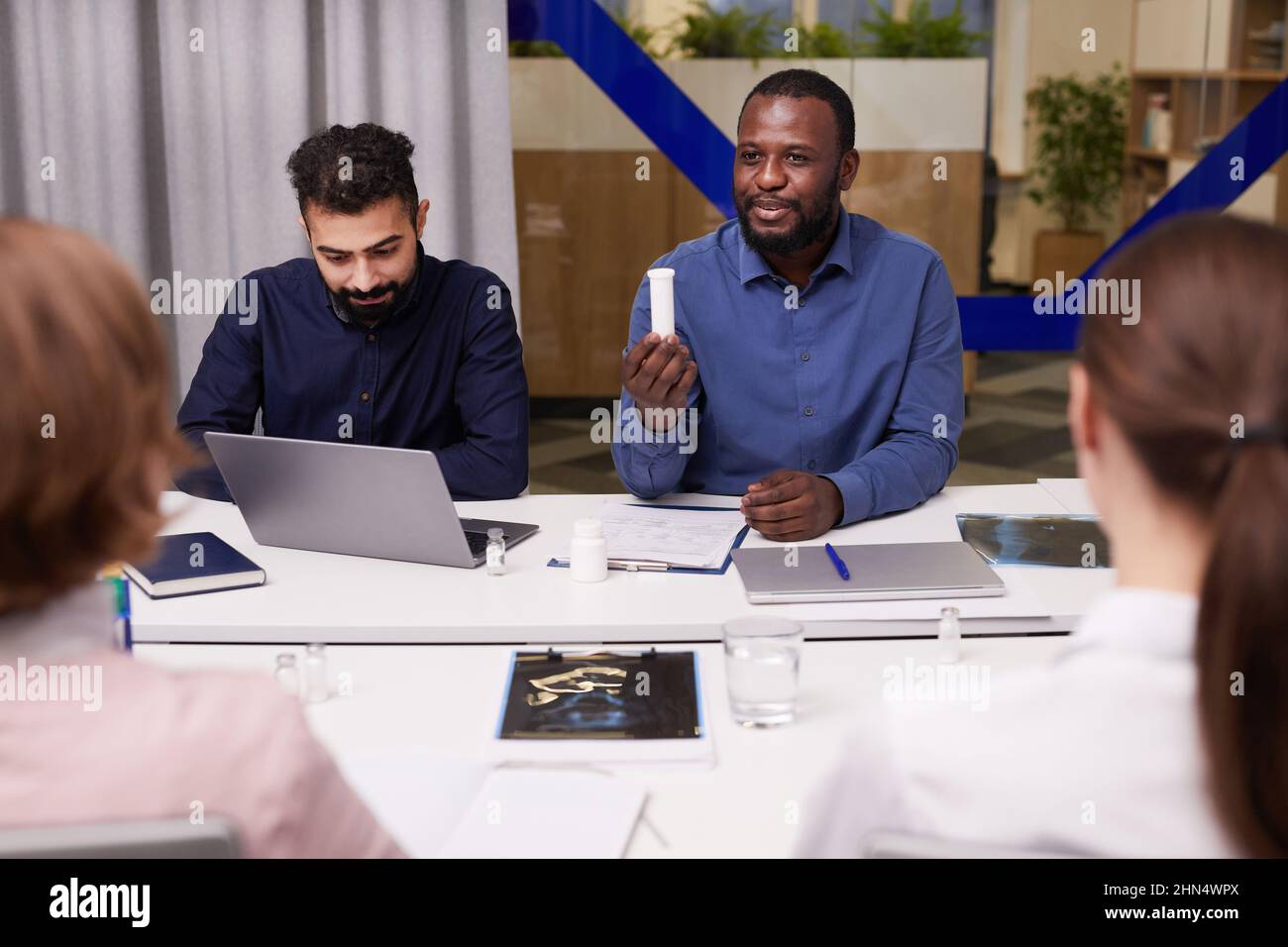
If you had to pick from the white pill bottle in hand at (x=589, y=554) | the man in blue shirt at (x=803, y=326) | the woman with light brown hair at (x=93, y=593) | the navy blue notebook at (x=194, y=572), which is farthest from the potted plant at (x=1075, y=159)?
the woman with light brown hair at (x=93, y=593)

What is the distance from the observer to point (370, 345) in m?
2.60

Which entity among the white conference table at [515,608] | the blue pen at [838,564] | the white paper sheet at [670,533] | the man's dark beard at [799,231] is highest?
the man's dark beard at [799,231]

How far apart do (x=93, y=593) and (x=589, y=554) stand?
1006 mm

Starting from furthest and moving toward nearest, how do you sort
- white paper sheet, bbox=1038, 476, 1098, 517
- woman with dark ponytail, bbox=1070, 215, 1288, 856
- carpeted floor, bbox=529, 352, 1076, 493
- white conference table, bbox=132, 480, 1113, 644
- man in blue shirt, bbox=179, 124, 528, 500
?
carpeted floor, bbox=529, 352, 1076, 493 → man in blue shirt, bbox=179, 124, 528, 500 → white paper sheet, bbox=1038, 476, 1098, 517 → white conference table, bbox=132, 480, 1113, 644 → woman with dark ponytail, bbox=1070, 215, 1288, 856

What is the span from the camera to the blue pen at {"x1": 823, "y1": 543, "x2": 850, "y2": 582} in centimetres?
183

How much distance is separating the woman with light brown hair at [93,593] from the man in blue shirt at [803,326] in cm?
159

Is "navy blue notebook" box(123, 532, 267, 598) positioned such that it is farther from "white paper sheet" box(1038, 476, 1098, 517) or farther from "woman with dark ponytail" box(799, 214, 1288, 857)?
"white paper sheet" box(1038, 476, 1098, 517)

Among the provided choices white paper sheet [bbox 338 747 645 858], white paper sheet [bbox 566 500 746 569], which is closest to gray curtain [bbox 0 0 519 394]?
white paper sheet [bbox 566 500 746 569]

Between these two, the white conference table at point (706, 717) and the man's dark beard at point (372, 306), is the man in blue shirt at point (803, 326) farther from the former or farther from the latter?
the white conference table at point (706, 717)

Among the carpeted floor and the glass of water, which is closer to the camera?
the glass of water

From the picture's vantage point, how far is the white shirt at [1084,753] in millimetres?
862

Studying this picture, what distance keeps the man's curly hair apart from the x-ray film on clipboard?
3.92 ft

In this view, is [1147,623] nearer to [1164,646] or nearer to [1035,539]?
[1164,646]

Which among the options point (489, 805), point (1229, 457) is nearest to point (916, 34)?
point (489, 805)
